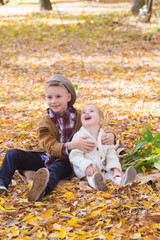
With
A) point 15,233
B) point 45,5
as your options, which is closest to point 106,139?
point 15,233

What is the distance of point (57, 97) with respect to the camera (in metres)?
3.61

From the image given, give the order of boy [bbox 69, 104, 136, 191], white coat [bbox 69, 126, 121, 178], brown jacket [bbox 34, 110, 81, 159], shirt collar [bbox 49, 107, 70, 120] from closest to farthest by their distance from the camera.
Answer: boy [bbox 69, 104, 136, 191] → white coat [bbox 69, 126, 121, 178] → brown jacket [bbox 34, 110, 81, 159] → shirt collar [bbox 49, 107, 70, 120]

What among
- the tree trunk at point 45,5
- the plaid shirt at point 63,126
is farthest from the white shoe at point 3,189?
the tree trunk at point 45,5

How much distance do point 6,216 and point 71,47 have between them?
8.99 meters

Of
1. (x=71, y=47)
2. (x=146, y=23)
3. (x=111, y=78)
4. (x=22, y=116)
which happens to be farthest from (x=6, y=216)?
(x=146, y=23)

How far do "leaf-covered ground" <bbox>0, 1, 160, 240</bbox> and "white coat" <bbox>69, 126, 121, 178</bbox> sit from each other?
22 centimetres

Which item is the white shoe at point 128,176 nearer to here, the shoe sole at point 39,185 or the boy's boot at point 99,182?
the boy's boot at point 99,182

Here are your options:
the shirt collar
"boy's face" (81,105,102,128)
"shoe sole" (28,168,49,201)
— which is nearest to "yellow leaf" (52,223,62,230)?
"shoe sole" (28,168,49,201)

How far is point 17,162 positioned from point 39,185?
0.65 meters

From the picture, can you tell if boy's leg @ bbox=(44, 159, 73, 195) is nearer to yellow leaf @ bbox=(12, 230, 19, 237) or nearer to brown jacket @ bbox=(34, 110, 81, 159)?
brown jacket @ bbox=(34, 110, 81, 159)

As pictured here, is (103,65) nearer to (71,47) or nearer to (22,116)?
(71,47)

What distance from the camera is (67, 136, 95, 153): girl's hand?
3.34 metres

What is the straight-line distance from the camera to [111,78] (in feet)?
26.8

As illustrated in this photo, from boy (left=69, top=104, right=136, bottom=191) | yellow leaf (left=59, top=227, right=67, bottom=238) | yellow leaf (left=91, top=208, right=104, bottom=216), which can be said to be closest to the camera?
yellow leaf (left=59, top=227, right=67, bottom=238)
